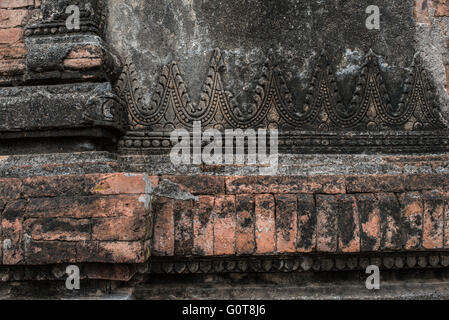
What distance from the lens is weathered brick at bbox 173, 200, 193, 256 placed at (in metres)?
1.72

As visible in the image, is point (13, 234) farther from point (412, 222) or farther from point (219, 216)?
point (412, 222)

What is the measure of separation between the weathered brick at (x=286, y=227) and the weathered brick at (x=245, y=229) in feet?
0.40

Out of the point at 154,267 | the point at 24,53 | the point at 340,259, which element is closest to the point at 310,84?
the point at 340,259

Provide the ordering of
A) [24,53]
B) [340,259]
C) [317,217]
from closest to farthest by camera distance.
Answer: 1. [317,217]
2. [340,259]
3. [24,53]

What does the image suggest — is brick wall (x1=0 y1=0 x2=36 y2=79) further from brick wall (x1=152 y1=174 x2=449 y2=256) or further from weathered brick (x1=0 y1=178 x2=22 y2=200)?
brick wall (x1=152 y1=174 x2=449 y2=256)

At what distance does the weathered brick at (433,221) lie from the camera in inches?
68.8

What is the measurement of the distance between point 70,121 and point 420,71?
1.90 metres

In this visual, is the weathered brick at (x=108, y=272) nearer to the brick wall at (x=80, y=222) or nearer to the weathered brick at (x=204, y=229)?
the brick wall at (x=80, y=222)

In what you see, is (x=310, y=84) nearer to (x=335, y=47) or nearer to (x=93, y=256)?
(x=335, y=47)

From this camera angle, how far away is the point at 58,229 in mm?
1625

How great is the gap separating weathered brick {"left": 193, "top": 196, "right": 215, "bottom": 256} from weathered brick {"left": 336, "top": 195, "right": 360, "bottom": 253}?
1.97ft

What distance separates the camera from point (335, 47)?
2.04m
